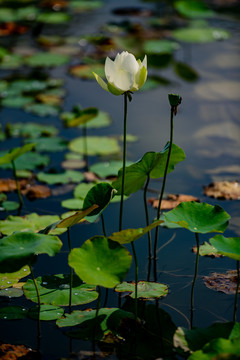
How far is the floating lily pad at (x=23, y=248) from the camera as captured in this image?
58.1 inches

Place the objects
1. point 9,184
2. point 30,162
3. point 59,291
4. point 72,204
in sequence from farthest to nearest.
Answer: point 30,162
point 9,184
point 72,204
point 59,291

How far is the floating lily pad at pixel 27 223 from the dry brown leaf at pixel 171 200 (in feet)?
1.48

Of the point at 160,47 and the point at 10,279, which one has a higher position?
the point at 160,47

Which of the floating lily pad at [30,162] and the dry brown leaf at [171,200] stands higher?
the dry brown leaf at [171,200]

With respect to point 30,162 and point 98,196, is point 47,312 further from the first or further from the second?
point 30,162

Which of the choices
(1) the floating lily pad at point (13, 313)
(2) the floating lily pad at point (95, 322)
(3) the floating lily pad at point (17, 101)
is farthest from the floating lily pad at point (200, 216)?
(3) the floating lily pad at point (17, 101)

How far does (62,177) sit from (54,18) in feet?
9.37

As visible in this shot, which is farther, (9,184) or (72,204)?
(9,184)

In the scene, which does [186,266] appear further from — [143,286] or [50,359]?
[50,359]

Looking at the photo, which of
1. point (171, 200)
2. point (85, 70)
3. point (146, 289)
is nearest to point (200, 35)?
point (85, 70)

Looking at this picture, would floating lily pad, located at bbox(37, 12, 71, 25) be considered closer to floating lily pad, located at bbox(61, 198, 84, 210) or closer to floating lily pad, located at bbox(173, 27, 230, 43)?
floating lily pad, located at bbox(173, 27, 230, 43)

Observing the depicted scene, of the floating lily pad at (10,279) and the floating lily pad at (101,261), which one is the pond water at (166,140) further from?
the floating lily pad at (101,261)

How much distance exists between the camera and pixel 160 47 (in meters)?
4.38

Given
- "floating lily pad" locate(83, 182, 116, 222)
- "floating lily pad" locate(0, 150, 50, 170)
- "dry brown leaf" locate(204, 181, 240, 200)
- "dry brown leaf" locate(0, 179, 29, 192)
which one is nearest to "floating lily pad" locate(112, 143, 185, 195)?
"floating lily pad" locate(83, 182, 116, 222)
